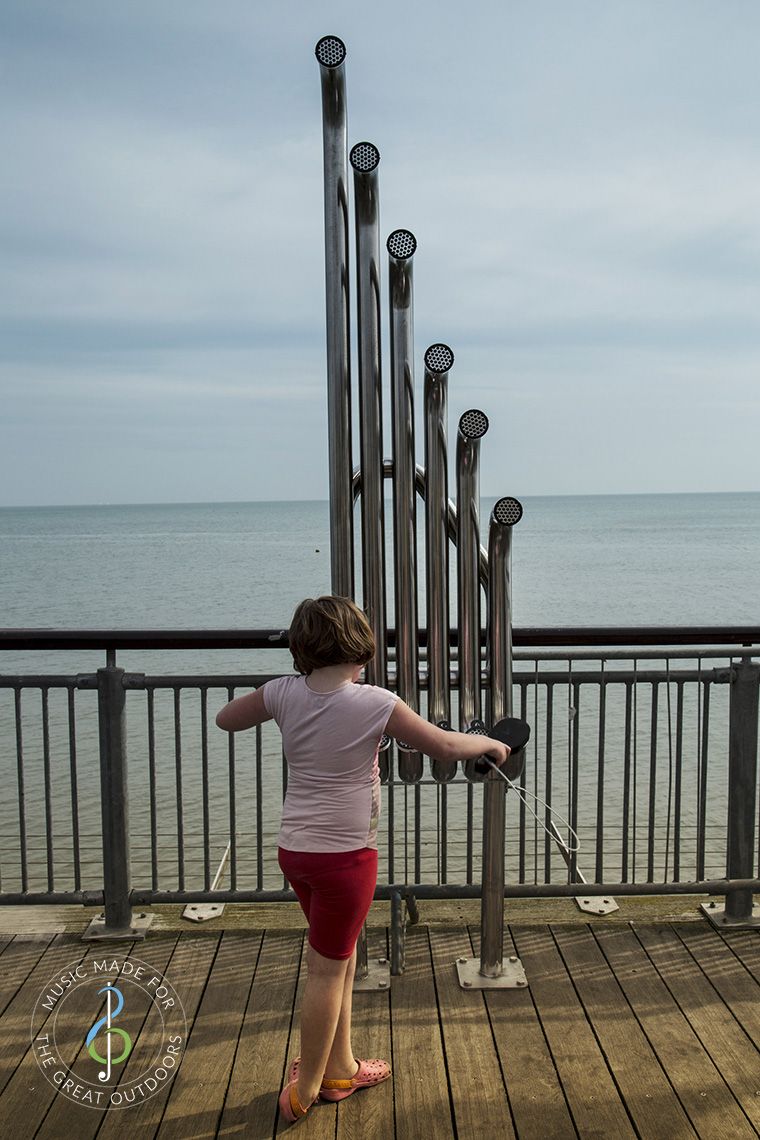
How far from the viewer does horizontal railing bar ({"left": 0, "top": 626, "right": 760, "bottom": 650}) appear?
388 centimetres

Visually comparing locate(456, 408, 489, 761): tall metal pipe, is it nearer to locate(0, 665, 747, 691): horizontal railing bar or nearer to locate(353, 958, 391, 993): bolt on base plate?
locate(0, 665, 747, 691): horizontal railing bar

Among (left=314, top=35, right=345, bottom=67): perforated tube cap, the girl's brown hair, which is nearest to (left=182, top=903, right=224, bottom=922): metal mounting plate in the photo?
the girl's brown hair

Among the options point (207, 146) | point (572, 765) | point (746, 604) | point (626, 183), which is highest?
point (626, 183)

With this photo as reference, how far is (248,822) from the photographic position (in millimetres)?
8688

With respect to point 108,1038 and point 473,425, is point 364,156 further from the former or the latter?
point 108,1038

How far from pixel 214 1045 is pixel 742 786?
2.19m

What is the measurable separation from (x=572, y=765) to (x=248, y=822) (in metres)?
5.19

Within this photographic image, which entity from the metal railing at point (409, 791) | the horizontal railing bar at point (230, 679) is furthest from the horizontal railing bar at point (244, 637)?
the horizontal railing bar at point (230, 679)

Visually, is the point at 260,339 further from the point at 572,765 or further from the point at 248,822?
the point at 572,765

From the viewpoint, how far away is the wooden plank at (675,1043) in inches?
109

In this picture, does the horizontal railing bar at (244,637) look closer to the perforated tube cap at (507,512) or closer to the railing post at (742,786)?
the railing post at (742,786)

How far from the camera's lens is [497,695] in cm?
345

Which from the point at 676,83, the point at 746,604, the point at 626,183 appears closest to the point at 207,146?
the point at 676,83

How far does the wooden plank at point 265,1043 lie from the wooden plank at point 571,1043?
2.73 feet
